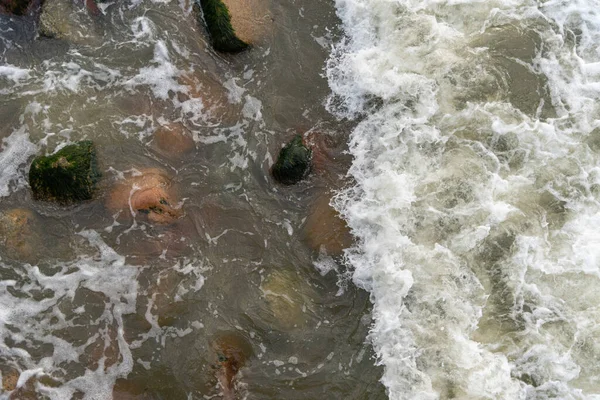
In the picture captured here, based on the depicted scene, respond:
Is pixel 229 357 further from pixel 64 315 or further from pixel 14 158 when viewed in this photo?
pixel 14 158

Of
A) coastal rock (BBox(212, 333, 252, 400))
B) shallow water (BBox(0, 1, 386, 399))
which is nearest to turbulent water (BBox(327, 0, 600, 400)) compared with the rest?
shallow water (BBox(0, 1, 386, 399))

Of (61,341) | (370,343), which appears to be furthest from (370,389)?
(61,341)

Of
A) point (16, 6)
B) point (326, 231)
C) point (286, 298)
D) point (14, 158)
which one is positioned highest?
point (16, 6)

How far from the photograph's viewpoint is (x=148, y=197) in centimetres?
1059

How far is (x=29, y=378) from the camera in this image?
31.3ft

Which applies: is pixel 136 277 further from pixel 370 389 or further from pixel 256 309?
pixel 370 389

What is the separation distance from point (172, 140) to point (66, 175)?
245 cm

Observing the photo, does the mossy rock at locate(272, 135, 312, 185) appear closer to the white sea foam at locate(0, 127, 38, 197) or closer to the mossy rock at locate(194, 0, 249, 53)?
the mossy rock at locate(194, 0, 249, 53)

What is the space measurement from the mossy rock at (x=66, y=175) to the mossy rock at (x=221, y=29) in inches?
162

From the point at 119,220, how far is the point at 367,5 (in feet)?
27.1

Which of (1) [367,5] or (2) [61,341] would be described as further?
(1) [367,5]

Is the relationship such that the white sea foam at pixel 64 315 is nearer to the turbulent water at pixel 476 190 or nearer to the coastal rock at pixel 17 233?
the coastal rock at pixel 17 233

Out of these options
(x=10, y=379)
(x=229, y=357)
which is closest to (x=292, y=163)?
(x=229, y=357)

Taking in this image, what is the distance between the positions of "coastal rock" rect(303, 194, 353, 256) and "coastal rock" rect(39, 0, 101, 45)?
23.6 feet
